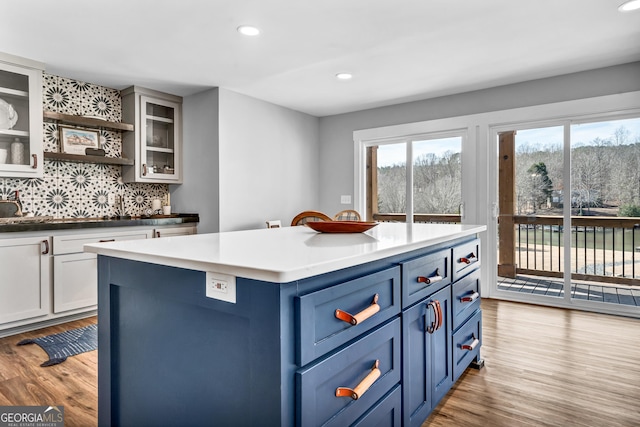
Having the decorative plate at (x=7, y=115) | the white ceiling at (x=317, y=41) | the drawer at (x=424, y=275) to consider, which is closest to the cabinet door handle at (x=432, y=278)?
the drawer at (x=424, y=275)

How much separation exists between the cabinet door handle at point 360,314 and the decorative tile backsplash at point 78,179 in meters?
3.69

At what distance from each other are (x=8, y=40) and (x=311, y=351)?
11.6 feet

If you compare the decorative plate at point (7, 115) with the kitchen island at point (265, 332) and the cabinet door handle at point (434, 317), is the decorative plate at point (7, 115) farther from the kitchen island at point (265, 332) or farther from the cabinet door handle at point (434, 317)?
the cabinet door handle at point (434, 317)

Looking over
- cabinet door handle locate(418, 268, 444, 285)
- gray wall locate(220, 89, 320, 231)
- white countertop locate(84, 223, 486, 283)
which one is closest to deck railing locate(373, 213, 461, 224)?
gray wall locate(220, 89, 320, 231)

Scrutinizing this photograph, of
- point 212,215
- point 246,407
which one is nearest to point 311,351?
point 246,407

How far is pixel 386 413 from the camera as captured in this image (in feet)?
4.32

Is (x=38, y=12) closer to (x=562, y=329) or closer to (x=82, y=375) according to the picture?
(x=82, y=375)

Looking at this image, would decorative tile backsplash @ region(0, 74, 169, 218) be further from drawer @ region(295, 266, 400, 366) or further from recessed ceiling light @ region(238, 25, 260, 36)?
drawer @ region(295, 266, 400, 366)

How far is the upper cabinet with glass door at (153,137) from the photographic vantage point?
13.5 ft

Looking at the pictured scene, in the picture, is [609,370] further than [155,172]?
No

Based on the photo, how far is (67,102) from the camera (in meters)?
3.82

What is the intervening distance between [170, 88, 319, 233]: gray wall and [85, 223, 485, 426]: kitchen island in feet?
8.73

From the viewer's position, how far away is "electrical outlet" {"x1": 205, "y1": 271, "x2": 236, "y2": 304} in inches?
38.5

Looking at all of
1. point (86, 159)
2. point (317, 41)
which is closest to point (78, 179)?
point (86, 159)
